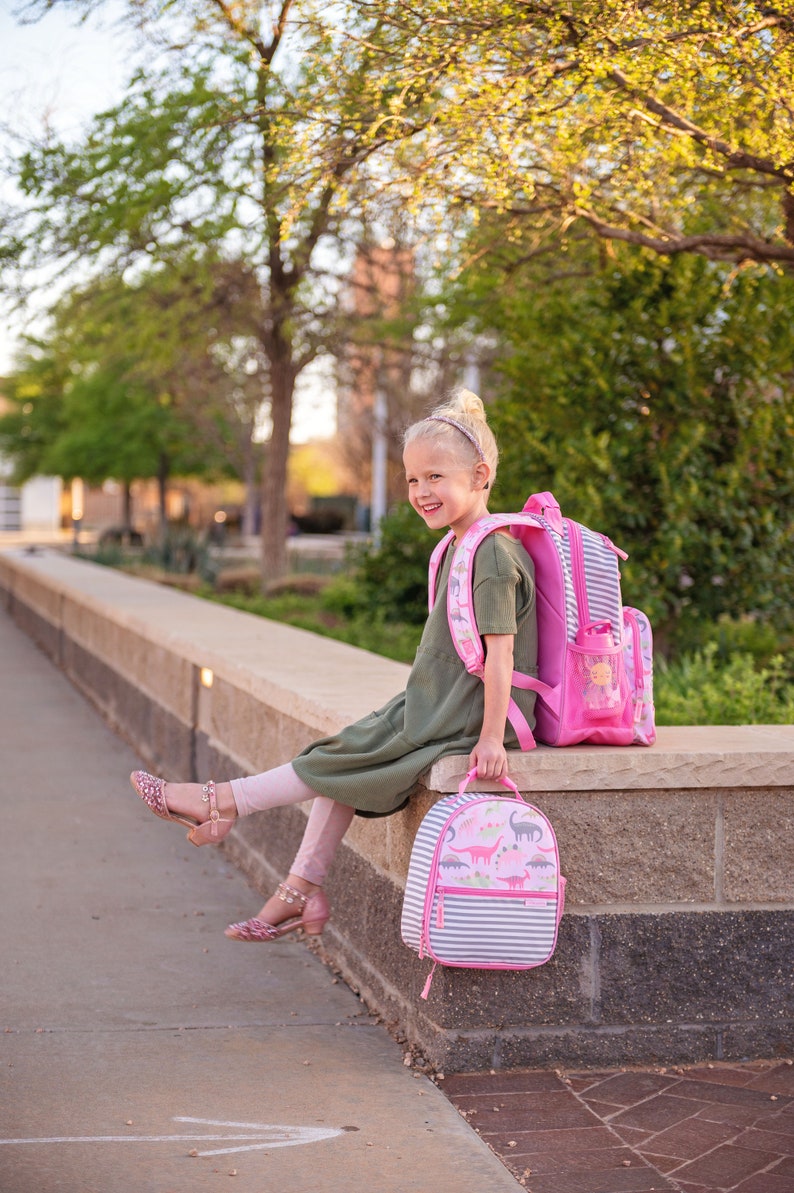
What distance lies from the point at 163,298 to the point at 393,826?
11.5 m

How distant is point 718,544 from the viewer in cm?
827

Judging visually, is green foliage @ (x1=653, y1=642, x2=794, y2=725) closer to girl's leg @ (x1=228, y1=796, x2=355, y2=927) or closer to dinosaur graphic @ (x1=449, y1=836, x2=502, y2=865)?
girl's leg @ (x1=228, y1=796, x2=355, y2=927)

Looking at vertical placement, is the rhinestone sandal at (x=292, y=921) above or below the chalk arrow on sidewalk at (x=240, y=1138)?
above

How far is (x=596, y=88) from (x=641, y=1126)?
3.78 metres

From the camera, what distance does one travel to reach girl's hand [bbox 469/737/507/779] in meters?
3.80

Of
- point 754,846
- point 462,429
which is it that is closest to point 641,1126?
point 754,846

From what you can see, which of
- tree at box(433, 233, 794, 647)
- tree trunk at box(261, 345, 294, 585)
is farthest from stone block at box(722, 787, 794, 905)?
tree trunk at box(261, 345, 294, 585)

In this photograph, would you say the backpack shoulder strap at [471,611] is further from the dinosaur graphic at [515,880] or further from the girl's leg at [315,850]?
the girl's leg at [315,850]

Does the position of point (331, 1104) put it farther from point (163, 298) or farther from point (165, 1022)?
point (163, 298)

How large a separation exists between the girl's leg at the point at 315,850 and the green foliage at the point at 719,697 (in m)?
2.67

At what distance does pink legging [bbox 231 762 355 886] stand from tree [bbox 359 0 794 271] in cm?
270

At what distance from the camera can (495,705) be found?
3.83 m

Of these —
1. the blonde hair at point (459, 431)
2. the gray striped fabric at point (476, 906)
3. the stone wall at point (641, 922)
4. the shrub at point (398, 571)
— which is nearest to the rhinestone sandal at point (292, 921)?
the stone wall at point (641, 922)

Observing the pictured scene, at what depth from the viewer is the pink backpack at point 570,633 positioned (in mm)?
3973
